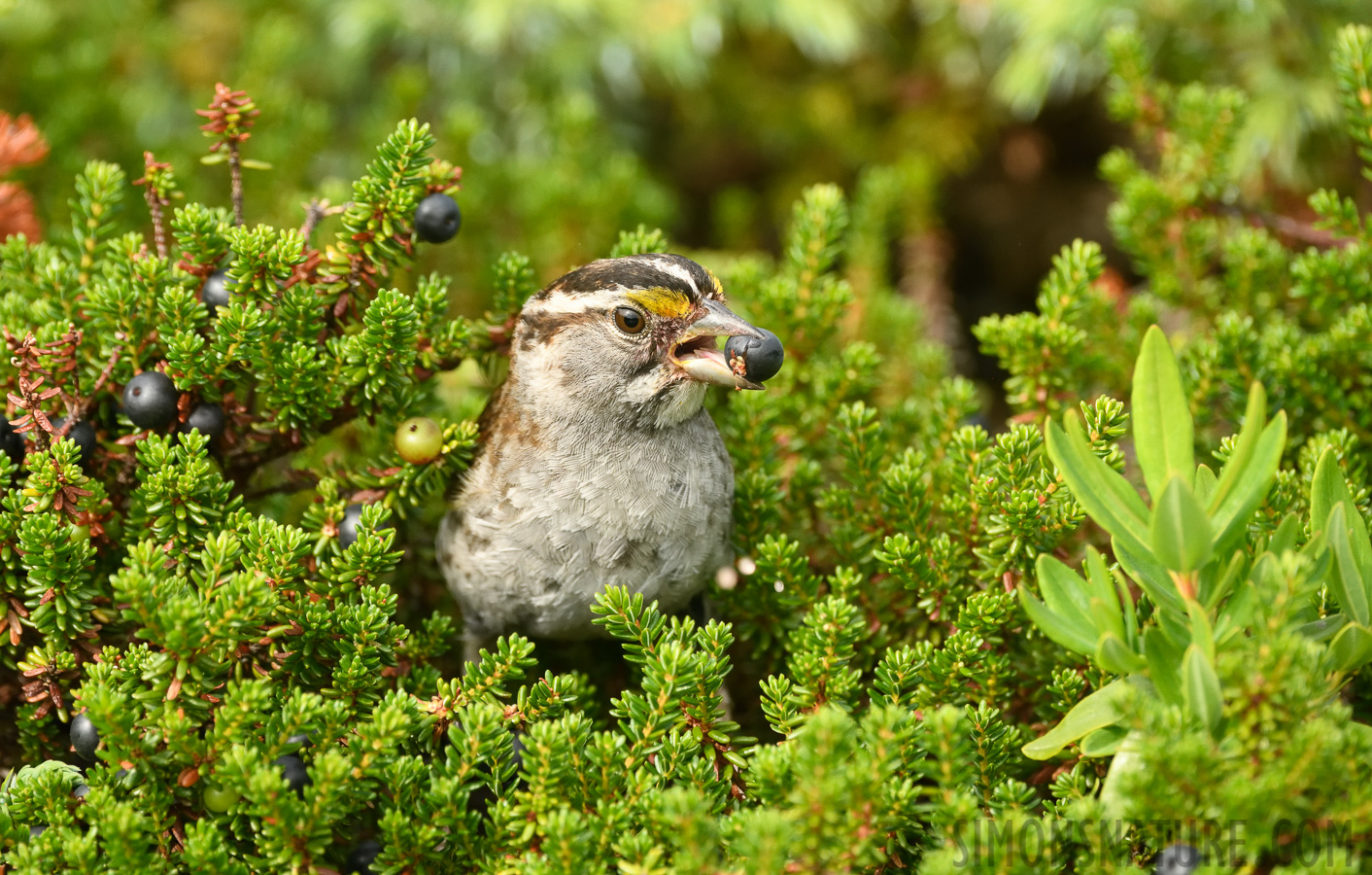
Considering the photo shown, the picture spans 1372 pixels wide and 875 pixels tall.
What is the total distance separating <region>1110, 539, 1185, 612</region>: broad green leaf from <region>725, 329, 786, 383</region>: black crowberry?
76 cm

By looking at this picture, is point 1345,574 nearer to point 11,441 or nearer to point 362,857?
point 362,857

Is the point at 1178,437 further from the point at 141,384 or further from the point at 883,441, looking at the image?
the point at 141,384

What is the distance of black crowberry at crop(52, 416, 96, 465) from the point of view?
218 centimetres

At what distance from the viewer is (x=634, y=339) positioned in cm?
241

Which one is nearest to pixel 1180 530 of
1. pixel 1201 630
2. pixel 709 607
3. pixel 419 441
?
pixel 1201 630

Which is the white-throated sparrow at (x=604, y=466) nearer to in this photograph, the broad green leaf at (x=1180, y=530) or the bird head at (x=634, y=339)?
the bird head at (x=634, y=339)

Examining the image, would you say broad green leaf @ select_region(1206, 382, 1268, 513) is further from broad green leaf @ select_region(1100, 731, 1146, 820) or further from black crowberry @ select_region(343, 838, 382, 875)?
black crowberry @ select_region(343, 838, 382, 875)

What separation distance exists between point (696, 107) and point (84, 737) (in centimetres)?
396

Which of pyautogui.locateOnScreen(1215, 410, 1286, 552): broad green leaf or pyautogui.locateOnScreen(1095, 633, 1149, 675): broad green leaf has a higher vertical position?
pyautogui.locateOnScreen(1215, 410, 1286, 552): broad green leaf

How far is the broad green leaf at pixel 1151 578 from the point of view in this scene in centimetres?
177

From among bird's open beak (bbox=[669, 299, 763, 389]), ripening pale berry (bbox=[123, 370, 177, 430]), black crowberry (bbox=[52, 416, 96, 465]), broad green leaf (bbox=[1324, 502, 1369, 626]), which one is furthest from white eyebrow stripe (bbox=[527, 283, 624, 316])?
broad green leaf (bbox=[1324, 502, 1369, 626])

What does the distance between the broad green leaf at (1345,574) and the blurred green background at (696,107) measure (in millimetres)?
2146

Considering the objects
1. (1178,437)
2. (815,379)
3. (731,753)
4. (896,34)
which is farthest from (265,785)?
(896,34)

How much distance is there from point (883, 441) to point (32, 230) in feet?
7.30
